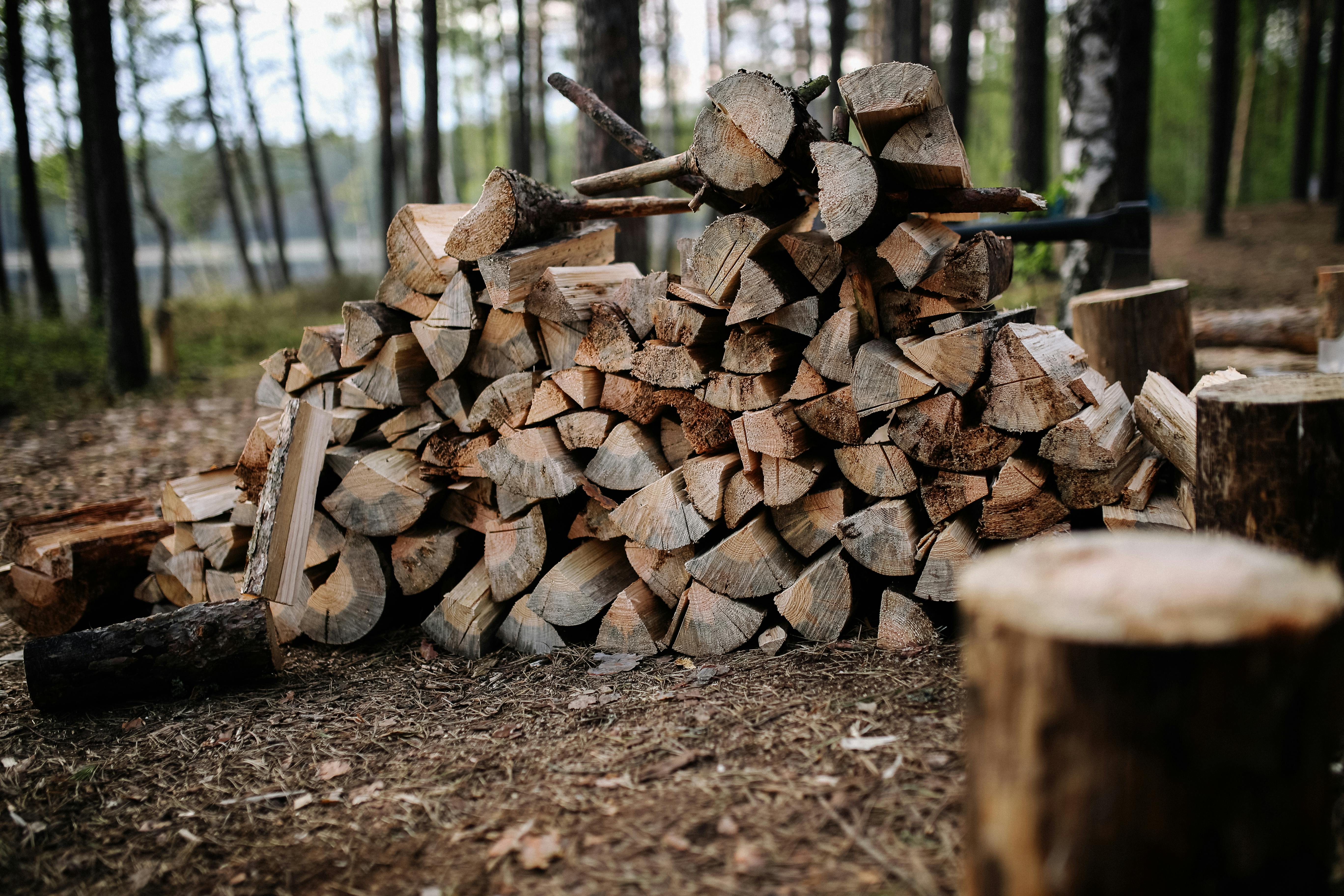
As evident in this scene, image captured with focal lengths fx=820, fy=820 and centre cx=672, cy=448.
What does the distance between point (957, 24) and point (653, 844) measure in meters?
11.5

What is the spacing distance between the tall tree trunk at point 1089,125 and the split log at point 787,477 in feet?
14.6

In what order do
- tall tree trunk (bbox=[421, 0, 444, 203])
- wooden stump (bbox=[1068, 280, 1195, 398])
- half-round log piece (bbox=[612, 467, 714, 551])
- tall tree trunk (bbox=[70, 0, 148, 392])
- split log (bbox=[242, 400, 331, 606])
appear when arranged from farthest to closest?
1. tall tree trunk (bbox=[421, 0, 444, 203])
2. tall tree trunk (bbox=[70, 0, 148, 392])
3. wooden stump (bbox=[1068, 280, 1195, 398])
4. split log (bbox=[242, 400, 331, 606])
5. half-round log piece (bbox=[612, 467, 714, 551])

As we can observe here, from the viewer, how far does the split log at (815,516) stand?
112 inches

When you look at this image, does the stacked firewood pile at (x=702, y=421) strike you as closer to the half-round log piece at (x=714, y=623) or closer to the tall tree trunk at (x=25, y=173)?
the half-round log piece at (x=714, y=623)

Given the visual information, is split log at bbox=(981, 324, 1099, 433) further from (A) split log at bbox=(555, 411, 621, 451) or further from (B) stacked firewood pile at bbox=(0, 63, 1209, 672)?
(A) split log at bbox=(555, 411, 621, 451)

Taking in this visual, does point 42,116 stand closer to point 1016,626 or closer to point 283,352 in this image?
point 283,352

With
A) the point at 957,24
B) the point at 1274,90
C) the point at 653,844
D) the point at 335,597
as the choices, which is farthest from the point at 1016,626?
the point at 1274,90

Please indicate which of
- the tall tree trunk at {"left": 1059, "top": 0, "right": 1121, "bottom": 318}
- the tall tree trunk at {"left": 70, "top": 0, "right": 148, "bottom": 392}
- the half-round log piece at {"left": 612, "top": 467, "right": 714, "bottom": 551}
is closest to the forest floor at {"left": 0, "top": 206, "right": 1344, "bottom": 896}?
the half-round log piece at {"left": 612, "top": 467, "right": 714, "bottom": 551}

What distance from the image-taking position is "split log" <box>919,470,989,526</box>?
8.64 feet

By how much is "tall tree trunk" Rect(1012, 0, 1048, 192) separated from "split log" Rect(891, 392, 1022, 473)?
8.06m

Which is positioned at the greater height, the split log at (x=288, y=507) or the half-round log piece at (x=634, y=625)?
the split log at (x=288, y=507)

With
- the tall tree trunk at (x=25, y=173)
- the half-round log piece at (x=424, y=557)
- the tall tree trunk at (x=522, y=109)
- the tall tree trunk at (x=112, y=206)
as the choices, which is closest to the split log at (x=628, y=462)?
the half-round log piece at (x=424, y=557)

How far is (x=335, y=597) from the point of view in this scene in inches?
136

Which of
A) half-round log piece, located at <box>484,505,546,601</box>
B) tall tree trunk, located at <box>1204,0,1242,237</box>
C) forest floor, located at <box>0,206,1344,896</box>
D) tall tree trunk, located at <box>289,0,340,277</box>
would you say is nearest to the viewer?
forest floor, located at <box>0,206,1344,896</box>
